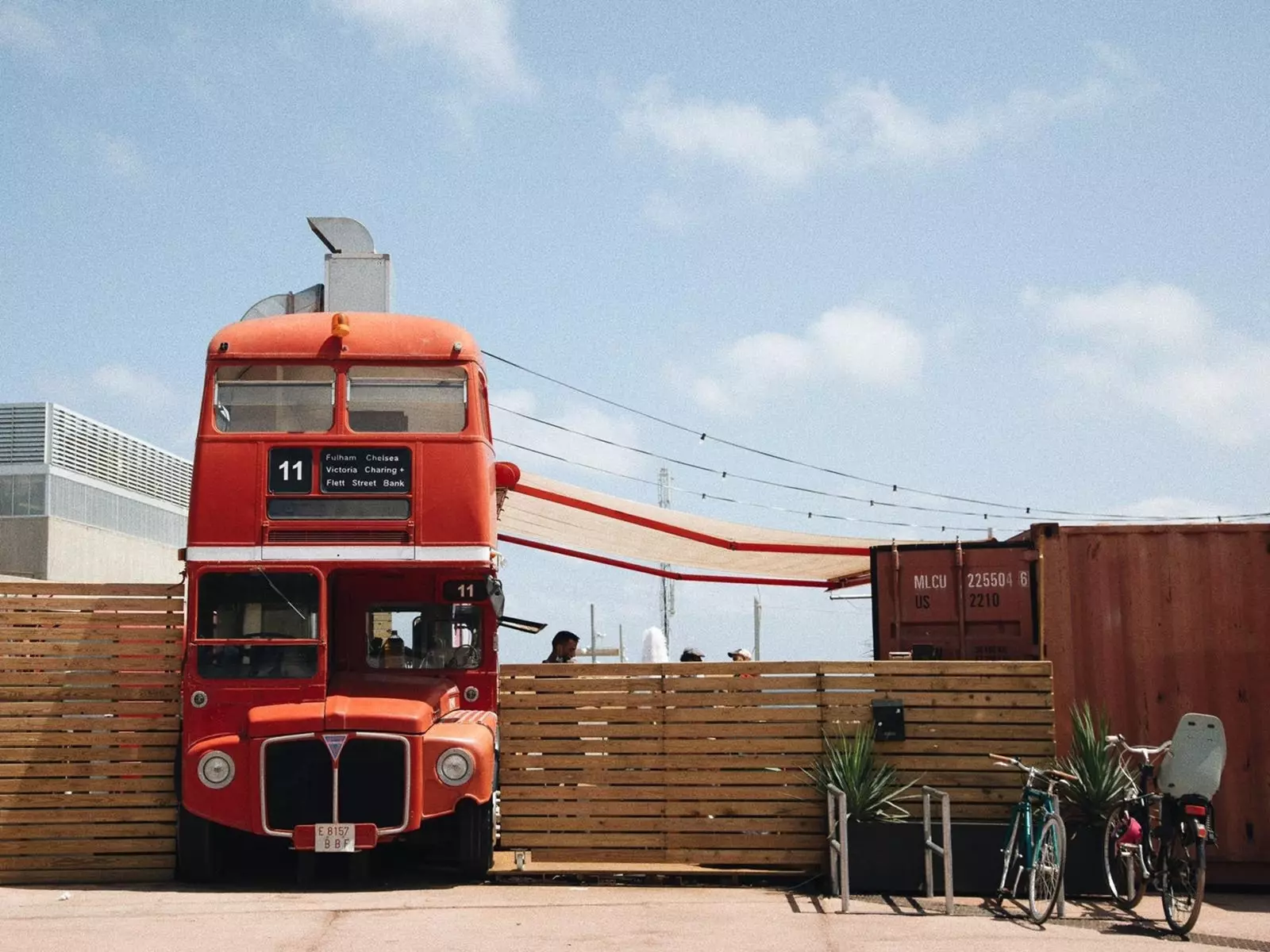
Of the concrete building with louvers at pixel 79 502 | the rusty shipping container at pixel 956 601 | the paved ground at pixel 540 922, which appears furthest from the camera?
the concrete building with louvers at pixel 79 502

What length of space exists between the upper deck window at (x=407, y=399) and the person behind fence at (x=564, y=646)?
3124mm

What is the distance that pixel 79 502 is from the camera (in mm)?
39125

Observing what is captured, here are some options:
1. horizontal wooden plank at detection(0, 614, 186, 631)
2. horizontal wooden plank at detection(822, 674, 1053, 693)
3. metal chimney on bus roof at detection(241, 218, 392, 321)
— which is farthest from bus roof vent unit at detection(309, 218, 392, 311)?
horizontal wooden plank at detection(822, 674, 1053, 693)

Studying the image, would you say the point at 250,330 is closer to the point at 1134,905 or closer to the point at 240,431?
the point at 240,431

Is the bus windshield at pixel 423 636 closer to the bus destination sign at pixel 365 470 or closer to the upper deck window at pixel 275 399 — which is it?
the bus destination sign at pixel 365 470

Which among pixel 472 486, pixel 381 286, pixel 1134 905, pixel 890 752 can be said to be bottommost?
pixel 1134 905

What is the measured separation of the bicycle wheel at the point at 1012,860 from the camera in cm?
1070

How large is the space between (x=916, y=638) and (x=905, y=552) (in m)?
0.87

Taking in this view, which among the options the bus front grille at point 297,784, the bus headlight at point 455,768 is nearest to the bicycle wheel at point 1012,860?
the bus headlight at point 455,768

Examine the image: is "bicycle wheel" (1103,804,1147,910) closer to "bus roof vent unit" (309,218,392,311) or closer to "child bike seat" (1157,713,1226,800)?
"child bike seat" (1157,713,1226,800)

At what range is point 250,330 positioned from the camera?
12086 mm

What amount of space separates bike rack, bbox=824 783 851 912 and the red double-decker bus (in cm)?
268

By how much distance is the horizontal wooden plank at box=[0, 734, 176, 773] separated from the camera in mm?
11836

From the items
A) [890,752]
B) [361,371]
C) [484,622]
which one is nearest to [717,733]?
[890,752]
